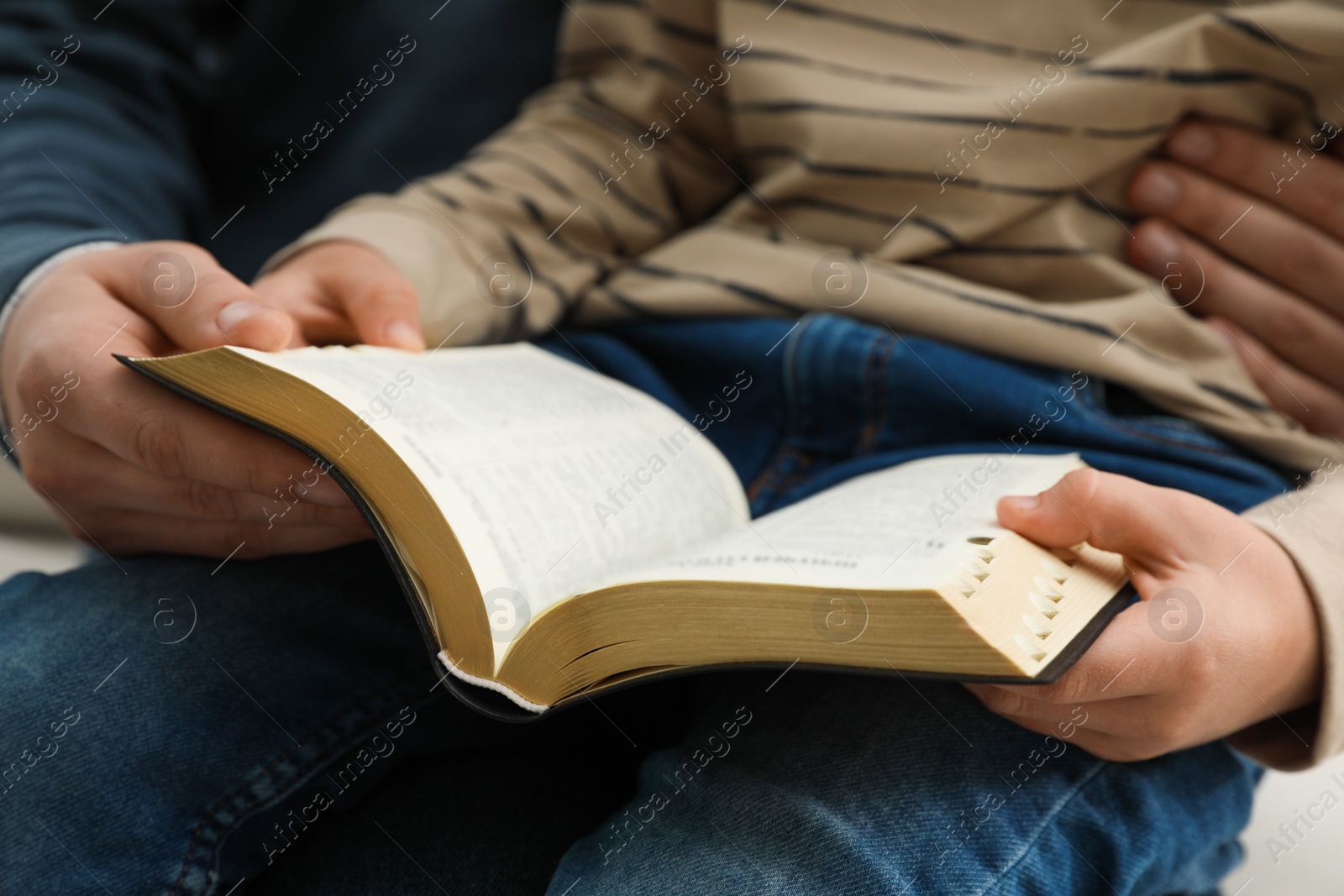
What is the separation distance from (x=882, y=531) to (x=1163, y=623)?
12cm

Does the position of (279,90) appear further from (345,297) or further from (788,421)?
(788,421)

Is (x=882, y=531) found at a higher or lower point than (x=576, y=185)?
lower

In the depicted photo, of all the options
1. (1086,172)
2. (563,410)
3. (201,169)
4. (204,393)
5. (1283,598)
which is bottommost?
(1283,598)

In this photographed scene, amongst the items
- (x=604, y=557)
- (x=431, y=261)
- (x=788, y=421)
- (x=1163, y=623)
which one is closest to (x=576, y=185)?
(x=431, y=261)

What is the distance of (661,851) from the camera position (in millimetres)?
425

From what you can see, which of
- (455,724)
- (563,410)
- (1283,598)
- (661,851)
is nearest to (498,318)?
(563,410)

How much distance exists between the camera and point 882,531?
40 centimetres

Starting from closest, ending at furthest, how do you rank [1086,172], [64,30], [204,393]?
[204,393] < [1086,172] < [64,30]

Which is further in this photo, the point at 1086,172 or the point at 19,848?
the point at 1086,172

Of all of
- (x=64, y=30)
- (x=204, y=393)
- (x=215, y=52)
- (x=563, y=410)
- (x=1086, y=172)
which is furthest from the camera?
(x=215, y=52)

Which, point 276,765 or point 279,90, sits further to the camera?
point 279,90

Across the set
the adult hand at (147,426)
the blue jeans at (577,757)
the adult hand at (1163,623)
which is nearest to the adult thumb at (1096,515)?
the adult hand at (1163,623)

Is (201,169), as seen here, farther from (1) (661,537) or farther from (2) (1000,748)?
(2) (1000,748)

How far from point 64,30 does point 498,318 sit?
1.41 ft
